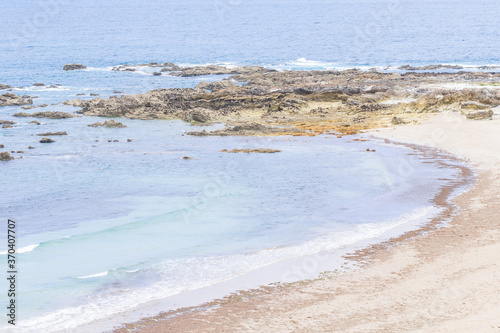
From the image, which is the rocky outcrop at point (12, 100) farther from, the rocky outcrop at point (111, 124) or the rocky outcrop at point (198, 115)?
the rocky outcrop at point (198, 115)

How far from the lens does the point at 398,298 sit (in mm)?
14453

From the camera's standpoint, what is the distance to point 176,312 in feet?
46.8

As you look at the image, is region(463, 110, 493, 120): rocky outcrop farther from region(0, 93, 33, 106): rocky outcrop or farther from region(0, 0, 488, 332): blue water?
region(0, 93, 33, 106): rocky outcrop

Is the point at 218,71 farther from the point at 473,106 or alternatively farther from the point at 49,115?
the point at 473,106

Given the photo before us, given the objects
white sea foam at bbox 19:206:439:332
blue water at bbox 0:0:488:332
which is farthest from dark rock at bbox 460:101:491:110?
white sea foam at bbox 19:206:439:332

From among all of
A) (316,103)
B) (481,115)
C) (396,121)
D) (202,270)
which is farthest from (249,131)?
(202,270)

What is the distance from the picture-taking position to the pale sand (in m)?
13.0

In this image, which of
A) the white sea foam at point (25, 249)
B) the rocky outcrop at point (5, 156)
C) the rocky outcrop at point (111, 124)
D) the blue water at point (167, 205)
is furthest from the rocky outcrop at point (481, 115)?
the white sea foam at point (25, 249)

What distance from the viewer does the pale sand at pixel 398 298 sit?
1305cm

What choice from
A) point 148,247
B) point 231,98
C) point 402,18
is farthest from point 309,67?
point 402,18

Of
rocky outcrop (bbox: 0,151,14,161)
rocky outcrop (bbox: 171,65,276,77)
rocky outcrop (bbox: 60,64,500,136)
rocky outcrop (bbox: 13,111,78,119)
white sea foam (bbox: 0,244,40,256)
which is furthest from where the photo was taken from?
rocky outcrop (bbox: 171,65,276,77)

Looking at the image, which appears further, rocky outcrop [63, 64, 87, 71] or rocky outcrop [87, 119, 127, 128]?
rocky outcrop [63, 64, 87, 71]

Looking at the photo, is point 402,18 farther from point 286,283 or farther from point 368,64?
point 286,283

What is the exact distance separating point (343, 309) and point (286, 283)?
95.6 inches
